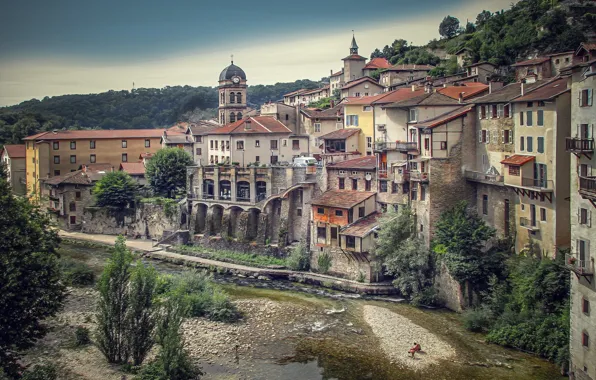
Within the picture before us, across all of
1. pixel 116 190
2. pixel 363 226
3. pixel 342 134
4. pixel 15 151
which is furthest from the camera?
pixel 15 151

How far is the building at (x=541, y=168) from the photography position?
112 feet

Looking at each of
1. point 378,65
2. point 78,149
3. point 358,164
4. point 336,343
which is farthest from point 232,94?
point 336,343

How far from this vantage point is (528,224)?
36375 millimetres

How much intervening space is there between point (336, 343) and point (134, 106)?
433 ft

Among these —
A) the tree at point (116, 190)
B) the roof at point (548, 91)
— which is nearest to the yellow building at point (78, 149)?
the tree at point (116, 190)

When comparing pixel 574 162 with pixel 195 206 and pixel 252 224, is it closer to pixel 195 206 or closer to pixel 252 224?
pixel 252 224

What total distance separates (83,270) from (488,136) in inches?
1147

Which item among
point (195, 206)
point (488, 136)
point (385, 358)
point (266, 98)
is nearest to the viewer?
point (385, 358)

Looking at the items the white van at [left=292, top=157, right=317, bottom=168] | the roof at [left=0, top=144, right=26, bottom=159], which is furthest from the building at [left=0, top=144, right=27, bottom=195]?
the white van at [left=292, top=157, right=317, bottom=168]

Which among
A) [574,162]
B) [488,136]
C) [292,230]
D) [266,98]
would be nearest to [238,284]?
[292,230]

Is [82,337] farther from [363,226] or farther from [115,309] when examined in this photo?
[363,226]

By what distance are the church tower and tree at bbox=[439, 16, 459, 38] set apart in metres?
48.7

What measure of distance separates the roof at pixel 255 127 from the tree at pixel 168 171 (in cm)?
430

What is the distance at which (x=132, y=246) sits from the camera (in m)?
58.5
